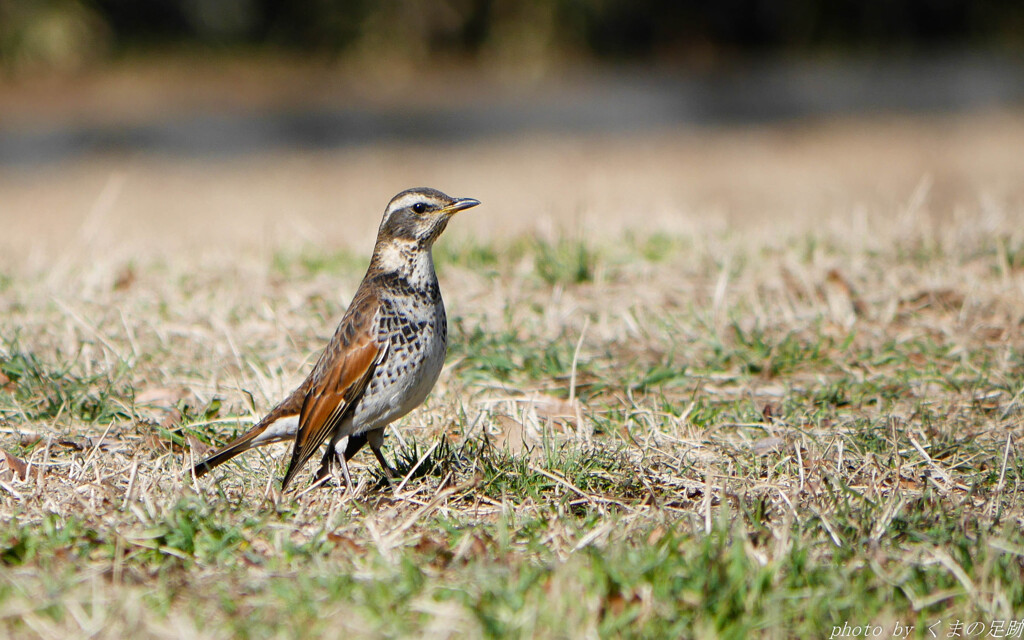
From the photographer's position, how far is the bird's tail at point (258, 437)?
12.1 feet

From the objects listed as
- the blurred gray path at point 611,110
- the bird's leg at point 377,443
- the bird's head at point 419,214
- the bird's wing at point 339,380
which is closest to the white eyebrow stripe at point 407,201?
the bird's head at point 419,214

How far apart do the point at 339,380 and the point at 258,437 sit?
1.24ft

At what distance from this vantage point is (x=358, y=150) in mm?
17922

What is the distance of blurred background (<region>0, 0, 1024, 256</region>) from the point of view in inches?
589

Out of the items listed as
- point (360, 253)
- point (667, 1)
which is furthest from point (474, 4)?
point (360, 253)

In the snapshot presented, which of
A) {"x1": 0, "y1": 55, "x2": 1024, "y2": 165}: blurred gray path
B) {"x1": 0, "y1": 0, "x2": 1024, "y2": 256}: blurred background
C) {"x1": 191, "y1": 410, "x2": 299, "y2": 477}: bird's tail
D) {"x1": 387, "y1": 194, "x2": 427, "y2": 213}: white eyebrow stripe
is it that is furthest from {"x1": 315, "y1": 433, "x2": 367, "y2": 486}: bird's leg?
{"x1": 0, "y1": 55, "x2": 1024, "y2": 165}: blurred gray path

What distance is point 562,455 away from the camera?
3.80m

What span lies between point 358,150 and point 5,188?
223 inches

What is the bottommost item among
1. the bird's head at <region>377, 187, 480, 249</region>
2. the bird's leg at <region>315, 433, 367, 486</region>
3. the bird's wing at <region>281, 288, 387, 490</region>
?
the bird's leg at <region>315, 433, 367, 486</region>

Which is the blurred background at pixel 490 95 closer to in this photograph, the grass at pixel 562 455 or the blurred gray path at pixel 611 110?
the blurred gray path at pixel 611 110

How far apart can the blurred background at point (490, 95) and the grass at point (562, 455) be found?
7335mm

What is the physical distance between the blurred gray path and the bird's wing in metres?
15.1

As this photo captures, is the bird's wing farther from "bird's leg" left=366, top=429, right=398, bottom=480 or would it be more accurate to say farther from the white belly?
"bird's leg" left=366, top=429, right=398, bottom=480

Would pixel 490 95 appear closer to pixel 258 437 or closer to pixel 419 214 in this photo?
pixel 419 214
